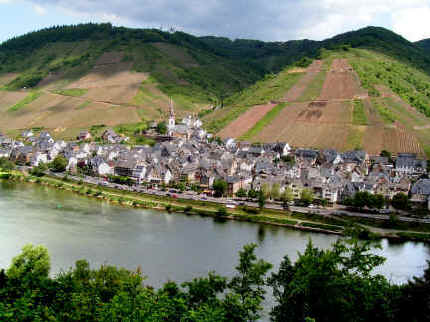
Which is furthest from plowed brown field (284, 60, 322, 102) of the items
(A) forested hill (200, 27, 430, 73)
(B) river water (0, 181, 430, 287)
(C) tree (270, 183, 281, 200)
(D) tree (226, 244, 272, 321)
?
(D) tree (226, 244, 272, 321)

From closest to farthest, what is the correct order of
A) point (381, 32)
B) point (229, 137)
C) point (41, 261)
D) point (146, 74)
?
point (41, 261) → point (229, 137) → point (146, 74) → point (381, 32)

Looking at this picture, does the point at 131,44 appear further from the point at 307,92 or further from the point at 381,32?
the point at 381,32

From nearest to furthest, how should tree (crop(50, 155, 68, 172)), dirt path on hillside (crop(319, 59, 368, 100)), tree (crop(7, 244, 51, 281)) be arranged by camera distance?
tree (crop(7, 244, 51, 281)) < tree (crop(50, 155, 68, 172)) < dirt path on hillside (crop(319, 59, 368, 100))

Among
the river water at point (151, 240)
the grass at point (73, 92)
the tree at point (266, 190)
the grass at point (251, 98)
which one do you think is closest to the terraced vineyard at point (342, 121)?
the grass at point (251, 98)

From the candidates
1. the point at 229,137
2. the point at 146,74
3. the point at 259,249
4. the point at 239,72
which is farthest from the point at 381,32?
the point at 259,249

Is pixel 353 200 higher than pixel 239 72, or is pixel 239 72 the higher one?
pixel 239 72

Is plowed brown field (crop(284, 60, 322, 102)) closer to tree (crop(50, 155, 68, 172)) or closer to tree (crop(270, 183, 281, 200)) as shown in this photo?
tree (crop(270, 183, 281, 200))

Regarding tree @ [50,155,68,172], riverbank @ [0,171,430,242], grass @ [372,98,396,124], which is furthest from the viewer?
grass @ [372,98,396,124]

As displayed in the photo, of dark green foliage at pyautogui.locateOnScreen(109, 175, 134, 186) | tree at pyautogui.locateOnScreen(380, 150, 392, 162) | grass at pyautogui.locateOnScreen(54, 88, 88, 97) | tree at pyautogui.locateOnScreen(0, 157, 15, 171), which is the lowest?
dark green foliage at pyautogui.locateOnScreen(109, 175, 134, 186)

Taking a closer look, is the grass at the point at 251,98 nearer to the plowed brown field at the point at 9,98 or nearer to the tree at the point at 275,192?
the tree at the point at 275,192
